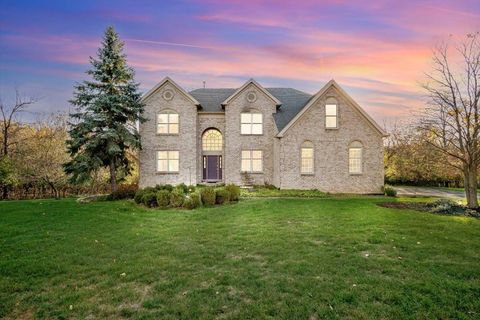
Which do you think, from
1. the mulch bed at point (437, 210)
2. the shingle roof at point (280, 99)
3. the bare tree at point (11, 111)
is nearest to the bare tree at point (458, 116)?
the mulch bed at point (437, 210)

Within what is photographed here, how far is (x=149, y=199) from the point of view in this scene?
1520cm

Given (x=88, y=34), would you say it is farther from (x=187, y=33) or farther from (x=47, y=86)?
(x=47, y=86)

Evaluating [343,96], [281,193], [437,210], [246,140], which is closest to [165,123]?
[246,140]

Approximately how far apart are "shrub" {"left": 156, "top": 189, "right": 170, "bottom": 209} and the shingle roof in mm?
10841

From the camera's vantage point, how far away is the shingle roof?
23.3 meters

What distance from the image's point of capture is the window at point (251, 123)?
23.4 metres

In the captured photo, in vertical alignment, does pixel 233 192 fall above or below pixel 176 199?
above

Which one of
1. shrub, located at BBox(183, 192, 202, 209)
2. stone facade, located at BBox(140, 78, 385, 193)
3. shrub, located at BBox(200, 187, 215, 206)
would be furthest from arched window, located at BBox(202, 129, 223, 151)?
shrub, located at BBox(183, 192, 202, 209)

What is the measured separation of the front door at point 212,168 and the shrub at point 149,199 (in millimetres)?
8945

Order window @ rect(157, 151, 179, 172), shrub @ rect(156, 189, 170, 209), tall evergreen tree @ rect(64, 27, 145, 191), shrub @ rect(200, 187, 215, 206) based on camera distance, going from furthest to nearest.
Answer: window @ rect(157, 151, 179, 172), tall evergreen tree @ rect(64, 27, 145, 191), shrub @ rect(200, 187, 215, 206), shrub @ rect(156, 189, 170, 209)

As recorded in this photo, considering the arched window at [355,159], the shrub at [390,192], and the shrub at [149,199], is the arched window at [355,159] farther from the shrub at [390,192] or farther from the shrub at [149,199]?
the shrub at [149,199]

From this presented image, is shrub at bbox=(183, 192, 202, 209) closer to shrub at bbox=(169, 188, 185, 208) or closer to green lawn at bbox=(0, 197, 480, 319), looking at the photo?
shrub at bbox=(169, 188, 185, 208)

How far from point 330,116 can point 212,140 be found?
10.1 m

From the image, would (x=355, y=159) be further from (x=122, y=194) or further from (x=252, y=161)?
(x=122, y=194)
